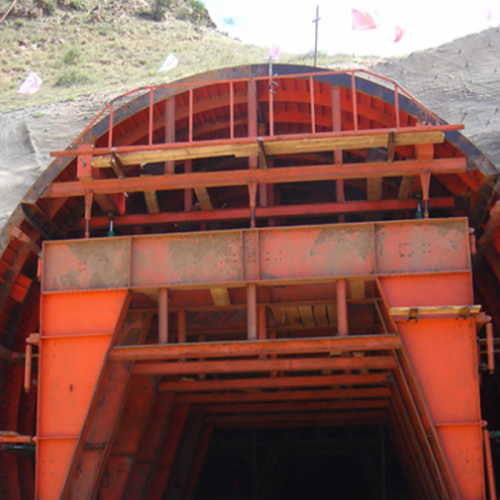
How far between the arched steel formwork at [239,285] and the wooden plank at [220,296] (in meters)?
0.04

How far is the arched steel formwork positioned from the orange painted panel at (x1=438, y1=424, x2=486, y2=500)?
0.02m

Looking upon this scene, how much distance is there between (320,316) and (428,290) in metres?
2.82

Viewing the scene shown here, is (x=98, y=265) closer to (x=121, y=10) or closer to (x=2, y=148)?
(x=2, y=148)

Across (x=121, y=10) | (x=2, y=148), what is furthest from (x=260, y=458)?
(x=121, y=10)

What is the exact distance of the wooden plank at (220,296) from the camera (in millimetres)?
11750

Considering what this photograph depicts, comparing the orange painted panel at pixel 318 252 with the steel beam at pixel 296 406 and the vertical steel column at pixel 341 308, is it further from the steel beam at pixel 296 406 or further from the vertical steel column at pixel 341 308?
the steel beam at pixel 296 406

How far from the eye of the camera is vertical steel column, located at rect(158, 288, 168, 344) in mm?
11172

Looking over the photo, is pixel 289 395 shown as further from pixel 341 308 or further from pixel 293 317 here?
pixel 341 308

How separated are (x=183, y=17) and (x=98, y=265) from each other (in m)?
43.9

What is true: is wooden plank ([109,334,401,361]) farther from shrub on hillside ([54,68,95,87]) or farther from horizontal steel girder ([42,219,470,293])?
shrub on hillside ([54,68,95,87])

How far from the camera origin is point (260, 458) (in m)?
23.8

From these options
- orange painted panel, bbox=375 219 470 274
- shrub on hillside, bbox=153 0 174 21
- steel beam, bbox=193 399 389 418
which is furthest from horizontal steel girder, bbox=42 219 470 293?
shrub on hillside, bbox=153 0 174 21

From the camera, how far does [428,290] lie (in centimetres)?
1080

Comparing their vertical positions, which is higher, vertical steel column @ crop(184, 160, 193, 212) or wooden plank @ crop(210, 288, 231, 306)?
vertical steel column @ crop(184, 160, 193, 212)
